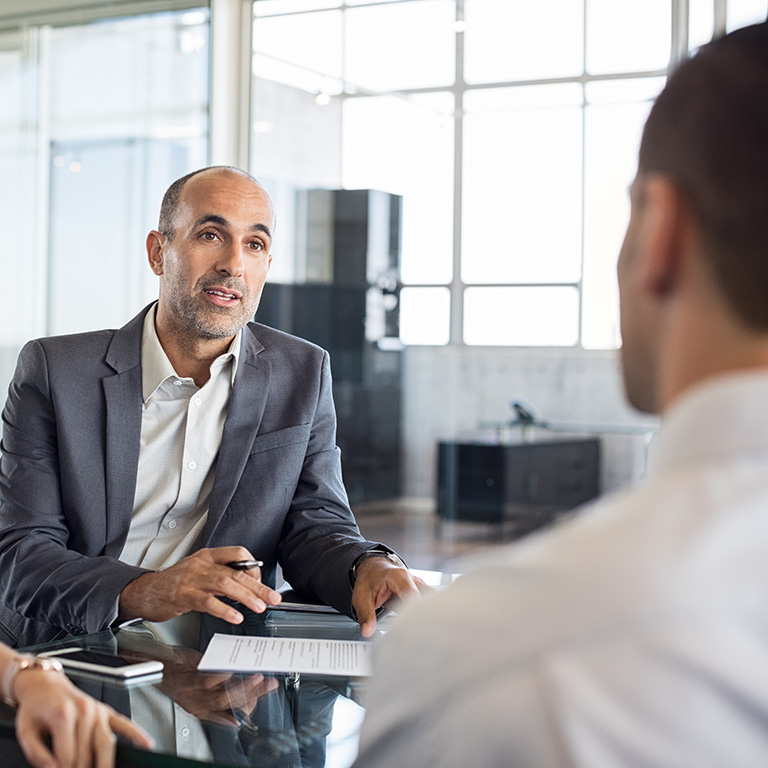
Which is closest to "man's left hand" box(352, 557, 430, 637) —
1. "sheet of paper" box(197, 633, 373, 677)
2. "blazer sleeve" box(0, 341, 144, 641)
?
"sheet of paper" box(197, 633, 373, 677)

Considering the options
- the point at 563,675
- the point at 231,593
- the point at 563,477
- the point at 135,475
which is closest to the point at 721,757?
the point at 563,675

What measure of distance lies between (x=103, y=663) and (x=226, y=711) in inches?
10.8

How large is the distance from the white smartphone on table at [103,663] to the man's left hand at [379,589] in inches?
15.5

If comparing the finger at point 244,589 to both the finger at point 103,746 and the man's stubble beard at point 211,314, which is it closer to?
the finger at point 103,746

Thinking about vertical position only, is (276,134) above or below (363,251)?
above

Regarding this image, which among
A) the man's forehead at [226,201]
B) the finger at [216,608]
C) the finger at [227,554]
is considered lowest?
the finger at [216,608]

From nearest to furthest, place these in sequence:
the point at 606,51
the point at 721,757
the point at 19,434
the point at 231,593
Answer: the point at 721,757 < the point at 231,593 < the point at 19,434 < the point at 606,51

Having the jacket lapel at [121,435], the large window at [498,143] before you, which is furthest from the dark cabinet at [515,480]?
the jacket lapel at [121,435]

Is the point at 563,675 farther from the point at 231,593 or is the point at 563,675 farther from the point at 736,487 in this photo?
the point at 231,593

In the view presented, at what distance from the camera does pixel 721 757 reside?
0.64m

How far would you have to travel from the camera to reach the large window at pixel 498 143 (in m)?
4.12

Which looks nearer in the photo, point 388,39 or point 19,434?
point 19,434

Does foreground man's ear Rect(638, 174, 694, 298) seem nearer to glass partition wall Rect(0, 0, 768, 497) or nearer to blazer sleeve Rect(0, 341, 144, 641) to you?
blazer sleeve Rect(0, 341, 144, 641)

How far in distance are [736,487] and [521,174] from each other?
12.3ft
